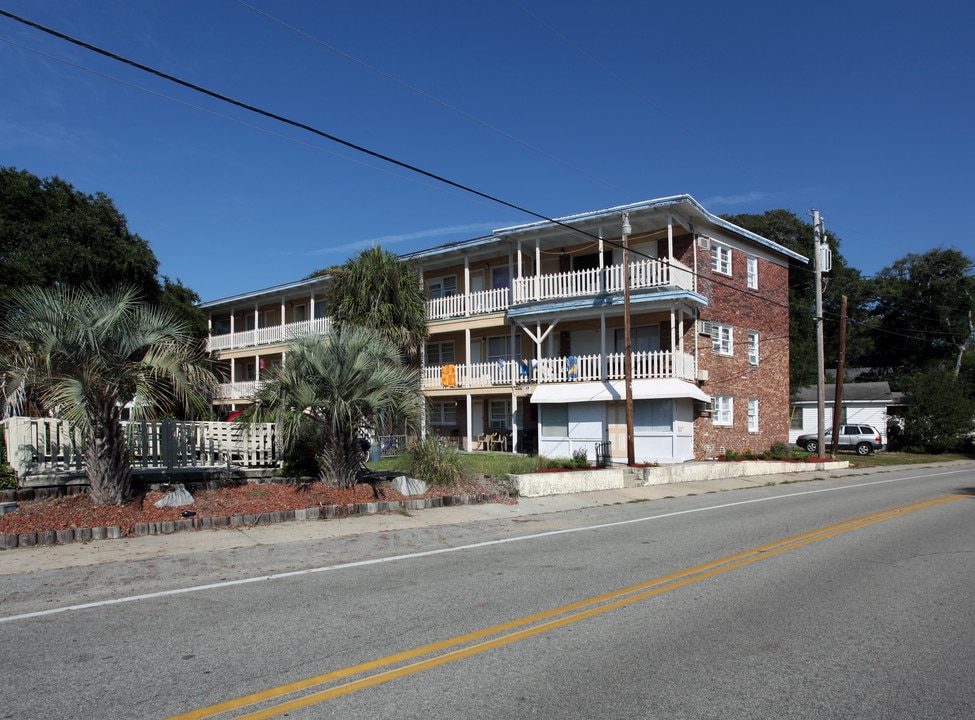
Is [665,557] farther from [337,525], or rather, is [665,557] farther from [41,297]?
[41,297]

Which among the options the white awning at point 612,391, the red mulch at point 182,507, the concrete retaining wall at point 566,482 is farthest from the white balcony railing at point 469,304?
the red mulch at point 182,507

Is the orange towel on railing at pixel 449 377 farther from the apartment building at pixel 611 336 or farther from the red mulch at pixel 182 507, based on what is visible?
the red mulch at pixel 182 507

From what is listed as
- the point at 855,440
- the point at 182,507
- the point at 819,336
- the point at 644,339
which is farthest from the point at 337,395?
the point at 855,440

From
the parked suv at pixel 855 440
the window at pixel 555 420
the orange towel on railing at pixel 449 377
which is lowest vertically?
the parked suv at pixel 855 440

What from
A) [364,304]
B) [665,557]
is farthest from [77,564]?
[364,304]

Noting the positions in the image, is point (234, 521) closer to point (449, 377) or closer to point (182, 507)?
point (182, 507)

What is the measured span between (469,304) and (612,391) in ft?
24.9

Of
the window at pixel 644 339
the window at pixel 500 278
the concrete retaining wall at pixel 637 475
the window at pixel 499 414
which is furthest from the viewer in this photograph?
the window at pixel 500 278

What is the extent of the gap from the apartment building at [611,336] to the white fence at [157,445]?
7.86 meters

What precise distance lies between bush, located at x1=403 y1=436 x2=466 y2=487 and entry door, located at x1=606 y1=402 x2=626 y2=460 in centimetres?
1092

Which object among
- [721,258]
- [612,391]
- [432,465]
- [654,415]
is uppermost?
[721,258]

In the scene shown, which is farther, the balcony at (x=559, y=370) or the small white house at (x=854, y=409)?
the small white house at (x=854, y=409)

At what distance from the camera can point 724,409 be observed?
2784 cm

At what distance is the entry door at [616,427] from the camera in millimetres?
25344
